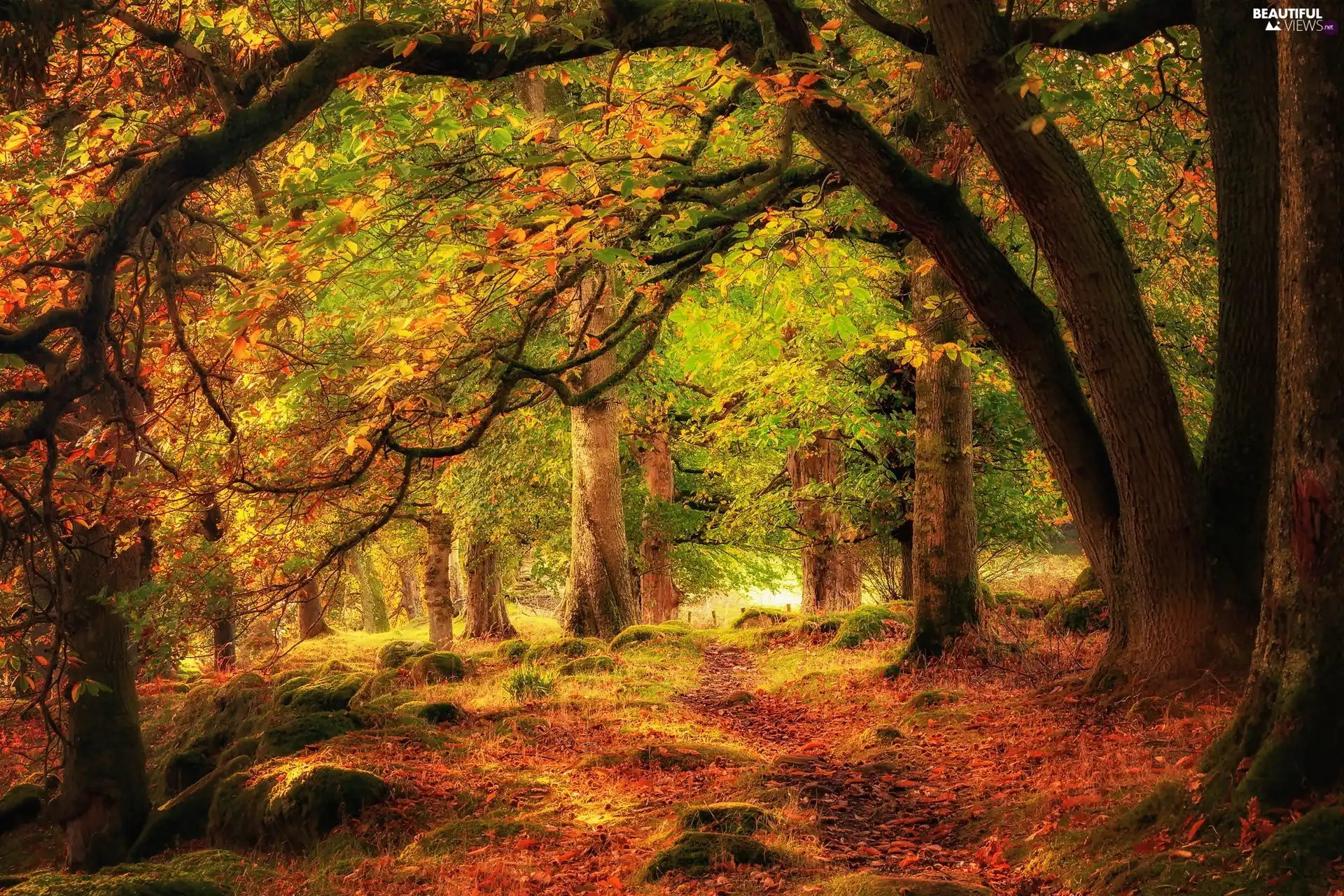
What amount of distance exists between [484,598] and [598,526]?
9283 mm

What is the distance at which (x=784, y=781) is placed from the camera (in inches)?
283

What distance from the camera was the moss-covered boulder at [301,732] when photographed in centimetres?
913

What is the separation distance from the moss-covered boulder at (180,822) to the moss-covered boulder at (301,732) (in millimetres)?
258

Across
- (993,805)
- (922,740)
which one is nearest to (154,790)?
(922,740)

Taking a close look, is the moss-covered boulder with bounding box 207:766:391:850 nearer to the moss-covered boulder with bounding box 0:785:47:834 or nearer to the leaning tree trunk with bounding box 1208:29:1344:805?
the moss-covered boulder with bounding box 0:785:47:834

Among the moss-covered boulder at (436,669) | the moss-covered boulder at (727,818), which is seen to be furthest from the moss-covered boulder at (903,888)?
the moss-covered boulder at (436,669)

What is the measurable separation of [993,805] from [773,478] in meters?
13.9

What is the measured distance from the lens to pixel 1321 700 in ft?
13.9

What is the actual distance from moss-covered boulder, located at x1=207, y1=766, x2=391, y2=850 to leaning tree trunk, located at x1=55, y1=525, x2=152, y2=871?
2.65 m

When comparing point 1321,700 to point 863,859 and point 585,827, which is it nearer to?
point 863,859

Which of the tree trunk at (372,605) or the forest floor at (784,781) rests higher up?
the forest floor at (784,781)

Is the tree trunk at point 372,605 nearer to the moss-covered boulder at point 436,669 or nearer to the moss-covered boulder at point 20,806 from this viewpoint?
the moss-covered boulder at point 436,669

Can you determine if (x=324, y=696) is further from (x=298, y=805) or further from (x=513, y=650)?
(x=513, y=650)

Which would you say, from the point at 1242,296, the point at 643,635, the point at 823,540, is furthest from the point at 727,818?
the point at 823,540
